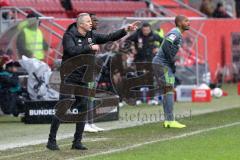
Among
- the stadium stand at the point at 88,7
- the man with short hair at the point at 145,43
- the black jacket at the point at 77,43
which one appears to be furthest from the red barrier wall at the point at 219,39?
the black jacket at the point at 77,43

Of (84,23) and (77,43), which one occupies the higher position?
(84,23)

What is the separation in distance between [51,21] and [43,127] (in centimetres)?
529

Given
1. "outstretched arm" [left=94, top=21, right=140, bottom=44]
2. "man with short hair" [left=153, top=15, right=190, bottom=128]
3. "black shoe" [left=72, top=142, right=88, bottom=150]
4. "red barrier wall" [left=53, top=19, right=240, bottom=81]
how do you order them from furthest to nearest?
"red barrier wall" [left=53, top=19, right=240, bottom=81] < "man with short hair" [left=153, top=15, right=190, bottom=128] < "outstretched arm" [left=94, top=21, right=140, bottom=44] < "black shoe" [left=72, top=142, right=88, bottom=150]

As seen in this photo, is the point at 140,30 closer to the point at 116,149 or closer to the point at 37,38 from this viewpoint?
the point at 37,38

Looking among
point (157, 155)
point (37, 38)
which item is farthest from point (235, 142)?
point (37, 38)

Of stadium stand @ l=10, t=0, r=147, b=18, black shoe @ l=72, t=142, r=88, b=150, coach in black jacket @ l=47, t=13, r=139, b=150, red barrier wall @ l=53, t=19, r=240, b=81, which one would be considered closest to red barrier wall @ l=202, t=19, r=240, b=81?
red barrier wall @ l=53, t=19, r=240, b=81

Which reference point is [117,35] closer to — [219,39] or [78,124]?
[78,124]

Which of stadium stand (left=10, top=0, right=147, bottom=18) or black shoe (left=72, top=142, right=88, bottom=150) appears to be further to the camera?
stadium stand (left=10, top=0, right=147, bottom=18)

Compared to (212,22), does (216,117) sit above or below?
below

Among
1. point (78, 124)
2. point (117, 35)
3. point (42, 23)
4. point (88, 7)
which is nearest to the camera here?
point (78, 124)

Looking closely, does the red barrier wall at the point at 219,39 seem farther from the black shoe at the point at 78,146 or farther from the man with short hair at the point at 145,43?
the black shoe at the point at 78,146

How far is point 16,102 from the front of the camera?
18609 millimetres

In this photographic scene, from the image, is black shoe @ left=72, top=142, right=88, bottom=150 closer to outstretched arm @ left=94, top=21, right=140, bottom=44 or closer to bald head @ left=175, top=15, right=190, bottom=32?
outstretched arm @ left=94, top=21, right=140, bottom=44

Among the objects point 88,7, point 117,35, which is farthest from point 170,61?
point 88,7
